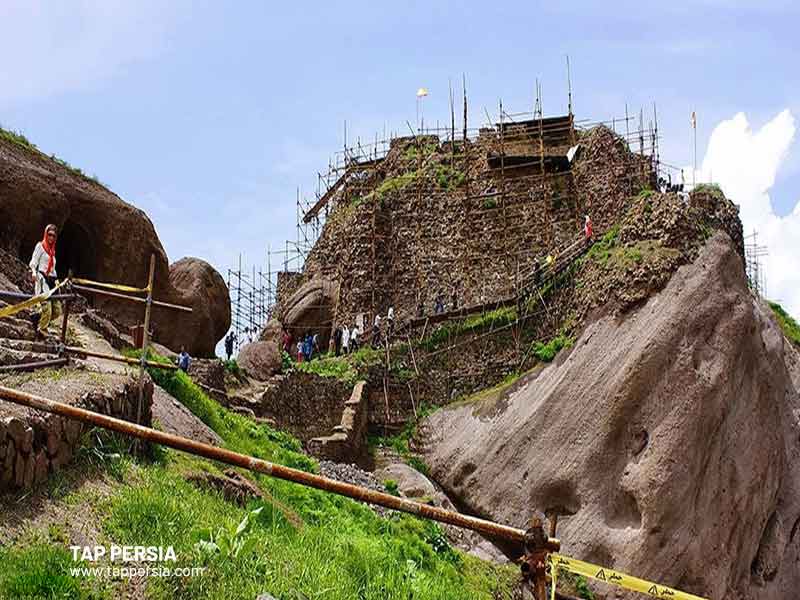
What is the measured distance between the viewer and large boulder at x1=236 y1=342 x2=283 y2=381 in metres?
30.0

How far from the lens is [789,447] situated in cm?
2703

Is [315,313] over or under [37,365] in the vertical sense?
over

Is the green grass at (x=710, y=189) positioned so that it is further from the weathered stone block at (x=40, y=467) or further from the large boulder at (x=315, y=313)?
the weathered stone block at (x=40, y=467)

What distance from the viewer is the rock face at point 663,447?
73.2 feet

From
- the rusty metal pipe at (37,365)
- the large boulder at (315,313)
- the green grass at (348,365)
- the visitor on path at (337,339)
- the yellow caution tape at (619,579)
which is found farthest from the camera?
the large boulder at (315,313)

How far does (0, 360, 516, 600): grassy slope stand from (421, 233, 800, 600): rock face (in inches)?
288

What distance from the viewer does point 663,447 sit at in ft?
74.0

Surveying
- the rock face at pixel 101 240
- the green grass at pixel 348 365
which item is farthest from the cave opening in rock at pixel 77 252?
the green grass at pixel 348 365

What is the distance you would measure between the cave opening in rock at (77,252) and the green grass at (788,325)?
23.4 m

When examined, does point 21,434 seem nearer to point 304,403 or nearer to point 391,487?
point 391,487

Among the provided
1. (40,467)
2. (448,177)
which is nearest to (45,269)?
(40,467)

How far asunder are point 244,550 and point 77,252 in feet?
56.2

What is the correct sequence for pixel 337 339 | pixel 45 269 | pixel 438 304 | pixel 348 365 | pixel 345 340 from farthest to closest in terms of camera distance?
pixel 337 339 < pixel 345 340 < pixel 438 304 < pixel 348 365 < pixel 45 269

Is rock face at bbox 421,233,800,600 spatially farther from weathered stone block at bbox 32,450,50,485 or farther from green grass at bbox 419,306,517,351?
weathered stone block at bbox 32,450,50,485
